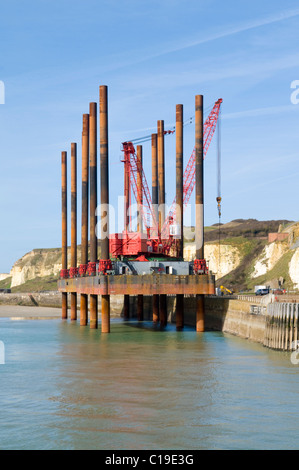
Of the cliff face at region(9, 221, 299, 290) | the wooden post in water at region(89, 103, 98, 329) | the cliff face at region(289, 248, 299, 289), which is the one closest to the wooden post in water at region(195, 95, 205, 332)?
the wooden post in water at region(89, 103, 98, 329)

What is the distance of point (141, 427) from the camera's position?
2562cm

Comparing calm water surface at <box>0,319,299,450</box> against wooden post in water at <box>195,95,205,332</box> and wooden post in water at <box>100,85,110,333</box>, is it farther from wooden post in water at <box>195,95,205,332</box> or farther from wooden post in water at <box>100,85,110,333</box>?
wooden post in water at <box>195,95,205,332</box>

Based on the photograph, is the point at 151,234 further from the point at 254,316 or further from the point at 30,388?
the point at 30,388

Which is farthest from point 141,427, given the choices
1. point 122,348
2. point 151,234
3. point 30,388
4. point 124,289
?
point 151,234

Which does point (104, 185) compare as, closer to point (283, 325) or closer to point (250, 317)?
point (250, 317)

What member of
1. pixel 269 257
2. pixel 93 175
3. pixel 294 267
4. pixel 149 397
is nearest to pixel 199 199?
pixel 93 175

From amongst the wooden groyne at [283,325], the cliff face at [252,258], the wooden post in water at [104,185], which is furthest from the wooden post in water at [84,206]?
the cliff face at [252,258]

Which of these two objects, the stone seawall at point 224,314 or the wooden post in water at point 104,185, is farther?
the wooden post in water at point 104,185

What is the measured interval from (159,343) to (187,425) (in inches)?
1089

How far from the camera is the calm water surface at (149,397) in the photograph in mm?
24422

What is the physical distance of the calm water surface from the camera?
24.4 metres

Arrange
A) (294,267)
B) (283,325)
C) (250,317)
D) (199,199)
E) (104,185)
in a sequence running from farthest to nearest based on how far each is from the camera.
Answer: (294,267) < (199,199) < (104,185) < (250,317) < (283,325)

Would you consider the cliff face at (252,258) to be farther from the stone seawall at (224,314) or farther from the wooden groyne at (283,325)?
the wooden groyne at (283,325)

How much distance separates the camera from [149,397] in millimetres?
30984
